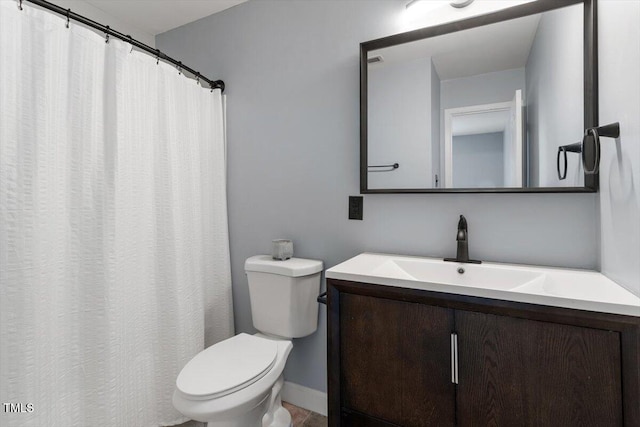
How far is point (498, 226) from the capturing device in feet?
4.61

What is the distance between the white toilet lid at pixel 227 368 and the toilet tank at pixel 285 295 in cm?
14

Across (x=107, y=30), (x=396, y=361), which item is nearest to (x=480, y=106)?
(x=396, y=361)

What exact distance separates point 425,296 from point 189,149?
1.50m

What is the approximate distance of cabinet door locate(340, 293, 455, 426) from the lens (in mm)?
1082

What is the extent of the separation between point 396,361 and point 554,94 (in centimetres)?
123

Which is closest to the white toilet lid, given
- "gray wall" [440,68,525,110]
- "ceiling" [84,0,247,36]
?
"gray wall" [440,68,525,110]

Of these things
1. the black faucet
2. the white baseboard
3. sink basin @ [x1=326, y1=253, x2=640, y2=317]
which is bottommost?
the white baseboard

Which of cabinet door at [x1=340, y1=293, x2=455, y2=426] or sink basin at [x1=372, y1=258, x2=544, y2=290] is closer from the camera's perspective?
cabinet door at [x1=340, y1=293, x2=455, y2=426]

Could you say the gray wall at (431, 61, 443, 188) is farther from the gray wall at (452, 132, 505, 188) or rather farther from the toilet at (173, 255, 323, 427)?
the toilet at (173, 255, 323, 427)

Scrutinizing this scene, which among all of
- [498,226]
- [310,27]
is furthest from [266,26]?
[498,226]

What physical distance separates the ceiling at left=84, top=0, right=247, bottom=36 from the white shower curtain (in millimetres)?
621

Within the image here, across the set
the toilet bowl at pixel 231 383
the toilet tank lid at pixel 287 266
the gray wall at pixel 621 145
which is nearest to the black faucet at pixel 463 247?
the gray wall at pixel 621 145

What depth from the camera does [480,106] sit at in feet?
4.73

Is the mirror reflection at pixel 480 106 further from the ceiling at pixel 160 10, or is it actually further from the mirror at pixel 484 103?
the ceiling at pixel 160 10
